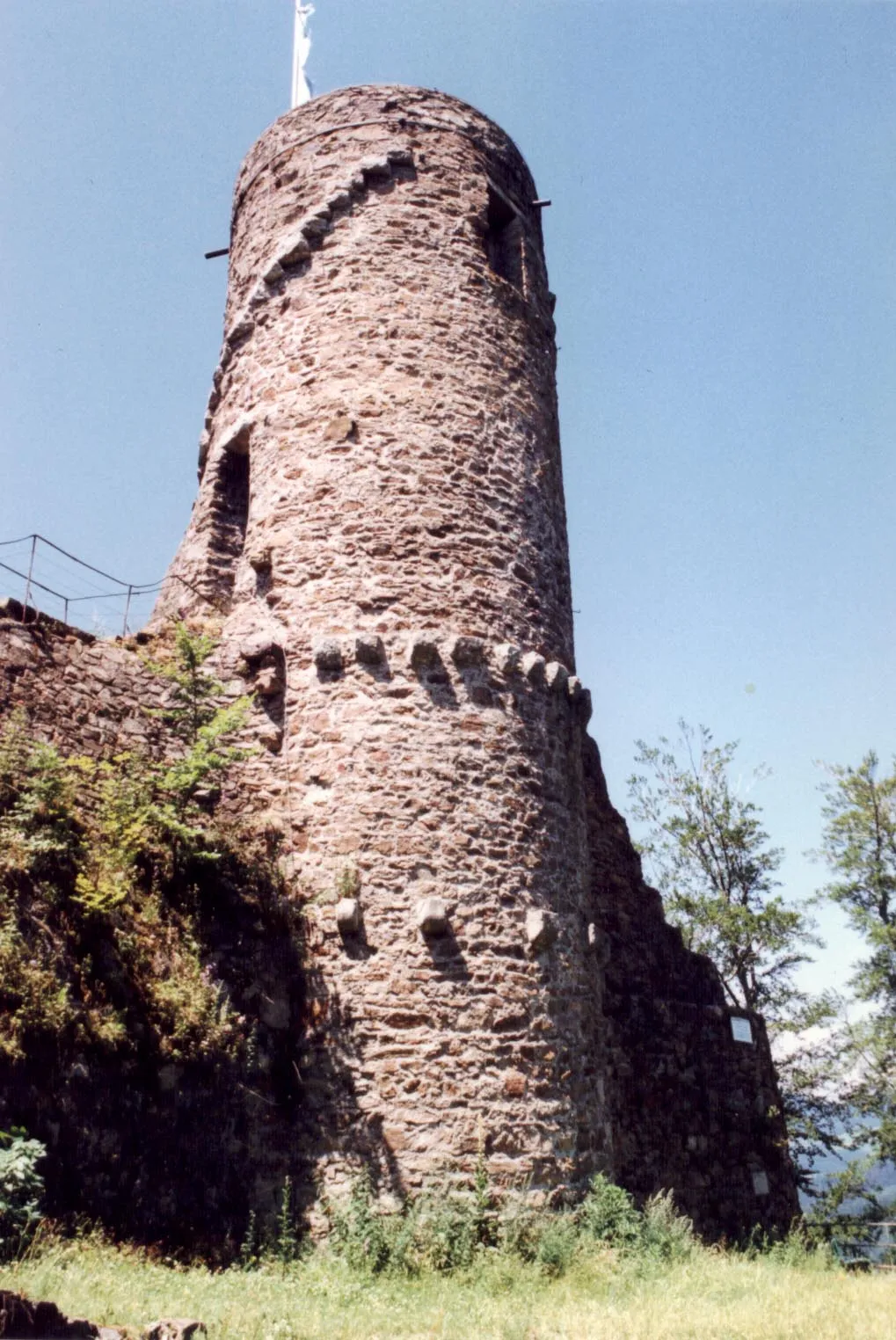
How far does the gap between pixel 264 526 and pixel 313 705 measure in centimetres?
203

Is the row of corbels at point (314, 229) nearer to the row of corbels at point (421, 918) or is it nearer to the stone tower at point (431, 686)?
the stone tower at point (431, 686)

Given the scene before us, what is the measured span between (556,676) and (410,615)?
1579mm

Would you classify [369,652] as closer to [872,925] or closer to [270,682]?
[270,682]

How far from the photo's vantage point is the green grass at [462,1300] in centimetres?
560

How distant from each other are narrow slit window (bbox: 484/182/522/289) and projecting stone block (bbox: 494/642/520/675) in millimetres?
4705

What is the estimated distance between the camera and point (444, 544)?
9.88 meters

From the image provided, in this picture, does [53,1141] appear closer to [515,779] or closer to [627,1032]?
[515,779]

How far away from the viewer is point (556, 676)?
1013 centimetres

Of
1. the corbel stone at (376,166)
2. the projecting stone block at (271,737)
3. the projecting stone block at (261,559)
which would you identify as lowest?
the projecting stone block at (271,737)

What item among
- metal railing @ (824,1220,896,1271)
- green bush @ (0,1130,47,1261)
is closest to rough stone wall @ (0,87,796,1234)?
green bush @ (0,1130,47,1261)

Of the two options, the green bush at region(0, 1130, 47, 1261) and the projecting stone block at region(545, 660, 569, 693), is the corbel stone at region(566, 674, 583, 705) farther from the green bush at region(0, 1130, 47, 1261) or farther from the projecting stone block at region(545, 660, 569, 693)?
the green bush at region(0, 1130, 47, 1261)

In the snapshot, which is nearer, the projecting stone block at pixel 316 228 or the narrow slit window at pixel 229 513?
the projecting stone block at pixel 316 228

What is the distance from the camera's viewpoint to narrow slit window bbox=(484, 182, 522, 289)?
12180 millimetres

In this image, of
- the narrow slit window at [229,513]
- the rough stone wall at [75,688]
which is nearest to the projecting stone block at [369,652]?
the rough stone wall at [75,688]
